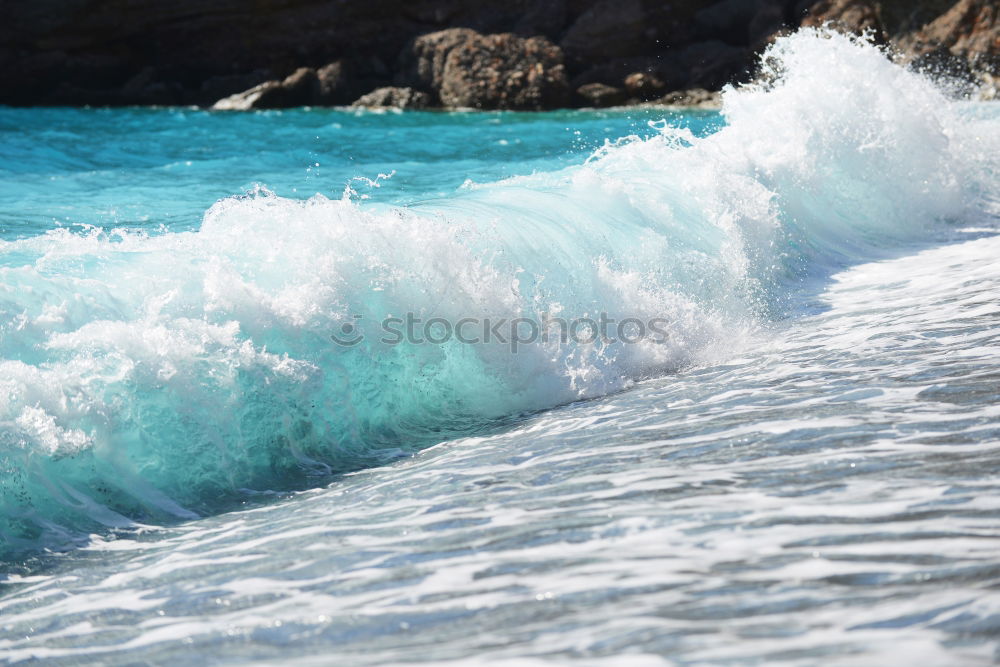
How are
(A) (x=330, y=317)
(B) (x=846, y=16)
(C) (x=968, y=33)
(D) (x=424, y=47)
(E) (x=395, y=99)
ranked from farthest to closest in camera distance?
1. (D) (x=424, y=47)
2. (E) (x=395, y=99)
3. (B) (x=846, y=16)
4. (C) (x=968, y=33)
5. (A) (x=330, y=317)

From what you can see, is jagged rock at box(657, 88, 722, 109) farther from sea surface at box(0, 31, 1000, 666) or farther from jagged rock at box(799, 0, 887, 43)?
sea surface at box(0, 31, 1000, 666)

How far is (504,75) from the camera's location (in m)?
24.1

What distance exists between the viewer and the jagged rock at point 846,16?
23.7 m

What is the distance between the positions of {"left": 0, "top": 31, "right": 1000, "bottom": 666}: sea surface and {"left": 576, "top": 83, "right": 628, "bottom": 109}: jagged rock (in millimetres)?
15774

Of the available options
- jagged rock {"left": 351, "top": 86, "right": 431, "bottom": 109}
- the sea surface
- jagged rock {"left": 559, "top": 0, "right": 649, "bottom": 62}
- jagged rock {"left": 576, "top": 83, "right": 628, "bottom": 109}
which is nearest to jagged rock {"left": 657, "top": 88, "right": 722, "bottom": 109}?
jagged rock {"left": 576, "top": 83, "right": 628, "bottom": 109}

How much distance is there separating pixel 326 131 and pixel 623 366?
500 inches

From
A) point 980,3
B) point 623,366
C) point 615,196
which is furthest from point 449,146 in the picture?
point 980,3

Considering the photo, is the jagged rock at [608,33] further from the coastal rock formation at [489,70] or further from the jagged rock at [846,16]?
the jagged rock at [846,16]

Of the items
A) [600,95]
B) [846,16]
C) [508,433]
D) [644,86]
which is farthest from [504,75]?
[508,433]

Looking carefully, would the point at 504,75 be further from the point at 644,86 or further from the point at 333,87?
the point at 333,87

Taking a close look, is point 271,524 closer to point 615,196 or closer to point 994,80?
point 615,196

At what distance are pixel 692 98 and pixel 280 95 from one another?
376 inches

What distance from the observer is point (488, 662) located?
246cm

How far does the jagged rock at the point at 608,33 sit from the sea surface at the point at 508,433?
18.3 metres
